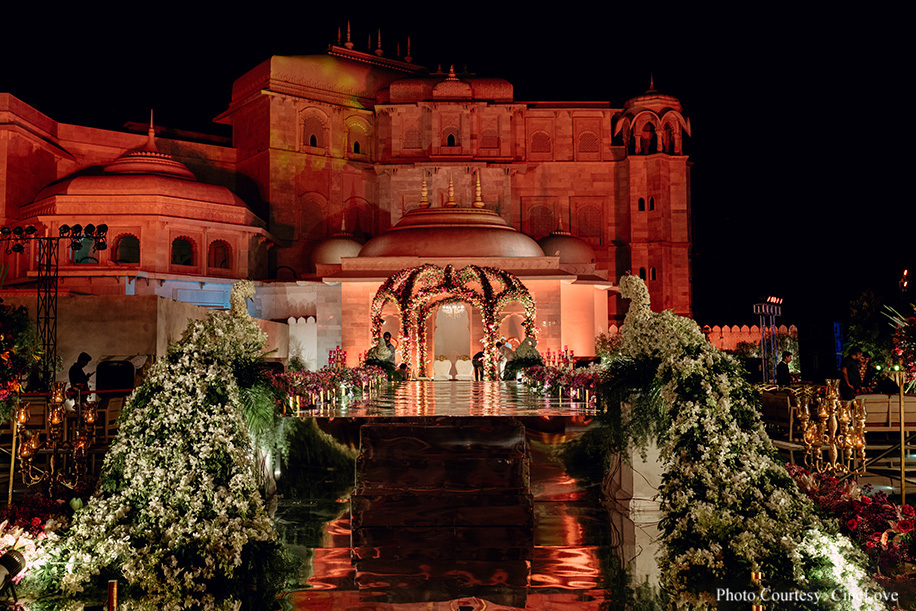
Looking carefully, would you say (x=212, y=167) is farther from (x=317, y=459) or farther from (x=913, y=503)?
(x=913, y=503)

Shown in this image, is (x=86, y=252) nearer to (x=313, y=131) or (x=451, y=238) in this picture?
(x=313, y=131)

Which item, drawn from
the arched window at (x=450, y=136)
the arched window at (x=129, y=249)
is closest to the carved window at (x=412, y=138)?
the arched window at (x=450, y=136)

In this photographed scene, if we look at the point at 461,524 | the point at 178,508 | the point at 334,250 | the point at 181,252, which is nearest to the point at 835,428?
the point at 461,524

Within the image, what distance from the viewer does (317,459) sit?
8.46 m

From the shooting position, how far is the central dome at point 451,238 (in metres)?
24.5

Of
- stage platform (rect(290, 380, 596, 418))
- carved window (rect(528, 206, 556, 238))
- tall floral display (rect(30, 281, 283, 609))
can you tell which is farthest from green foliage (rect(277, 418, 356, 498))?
carved window (rect(528, 206, 556, 238))

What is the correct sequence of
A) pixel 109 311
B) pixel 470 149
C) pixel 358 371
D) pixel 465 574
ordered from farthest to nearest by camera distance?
pixel 470 149
pixel 109 311
pixel 358 371
pixel 465 574

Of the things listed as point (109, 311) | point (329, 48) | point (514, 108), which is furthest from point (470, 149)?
point (109, 311)

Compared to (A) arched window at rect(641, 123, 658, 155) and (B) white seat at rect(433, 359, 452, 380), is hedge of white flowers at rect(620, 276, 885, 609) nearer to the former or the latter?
(B) white seat at rect(433, 359, 452, 380)

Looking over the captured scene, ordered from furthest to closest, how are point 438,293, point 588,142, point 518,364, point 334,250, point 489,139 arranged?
point 588,142, point 489,139, point 334,250, point 438,293, point 518,364

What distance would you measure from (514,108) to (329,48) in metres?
9.08

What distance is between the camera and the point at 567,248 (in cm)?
3228

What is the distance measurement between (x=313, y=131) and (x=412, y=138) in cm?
436

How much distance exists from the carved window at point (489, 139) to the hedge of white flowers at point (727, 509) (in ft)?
98.2
